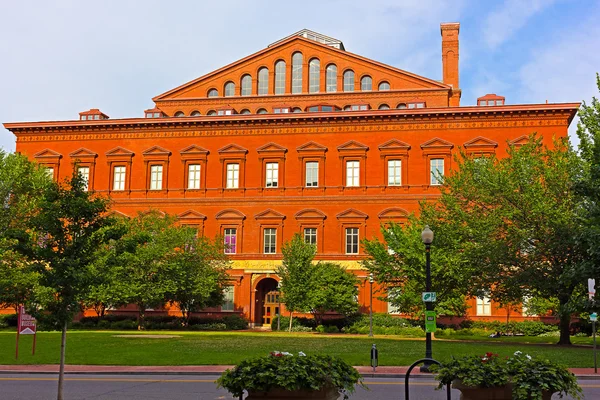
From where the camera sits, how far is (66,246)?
1445 cm

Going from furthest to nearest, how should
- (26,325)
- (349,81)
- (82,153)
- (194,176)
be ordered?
(349,81), (82,153), (194,176), (26,325)

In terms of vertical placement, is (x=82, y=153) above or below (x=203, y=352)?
above

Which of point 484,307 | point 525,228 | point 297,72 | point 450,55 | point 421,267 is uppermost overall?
point 450,55

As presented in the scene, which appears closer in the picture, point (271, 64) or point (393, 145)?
point (393, 145)

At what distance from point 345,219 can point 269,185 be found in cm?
711

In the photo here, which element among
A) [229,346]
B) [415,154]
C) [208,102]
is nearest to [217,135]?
[208,102]

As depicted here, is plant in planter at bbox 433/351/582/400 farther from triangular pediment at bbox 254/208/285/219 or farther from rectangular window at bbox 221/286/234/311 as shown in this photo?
rectangular window at bbox 221/286/234/311

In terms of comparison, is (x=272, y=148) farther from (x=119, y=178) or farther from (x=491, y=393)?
(x=491, y=393)

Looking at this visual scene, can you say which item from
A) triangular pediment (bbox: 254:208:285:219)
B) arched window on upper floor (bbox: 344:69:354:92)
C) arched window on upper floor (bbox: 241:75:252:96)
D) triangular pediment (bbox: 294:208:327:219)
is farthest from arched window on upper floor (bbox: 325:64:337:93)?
triangular pediment (bbox: 254:208:285:219)

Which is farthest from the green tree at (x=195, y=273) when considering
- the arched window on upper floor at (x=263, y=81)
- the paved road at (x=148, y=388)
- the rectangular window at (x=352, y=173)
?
the paved road at (x=148, y=388)

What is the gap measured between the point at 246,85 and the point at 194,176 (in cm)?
1108

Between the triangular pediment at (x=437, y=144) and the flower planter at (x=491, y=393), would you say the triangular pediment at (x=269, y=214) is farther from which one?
the flower planter at (x=491, y=393)

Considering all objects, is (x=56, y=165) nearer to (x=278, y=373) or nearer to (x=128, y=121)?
(x=128, y=121)

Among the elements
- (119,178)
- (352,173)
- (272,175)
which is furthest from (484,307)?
(119,178)
